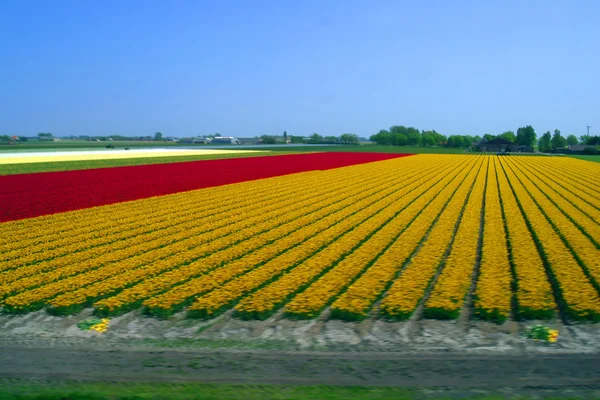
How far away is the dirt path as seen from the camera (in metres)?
6.96

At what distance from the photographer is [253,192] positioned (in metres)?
28.7

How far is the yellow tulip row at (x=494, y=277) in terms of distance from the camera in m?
9.43

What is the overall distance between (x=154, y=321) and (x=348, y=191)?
20.3 meters

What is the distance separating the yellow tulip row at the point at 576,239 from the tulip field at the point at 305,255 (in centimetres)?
7

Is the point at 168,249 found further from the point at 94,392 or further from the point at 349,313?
the point at 94,392

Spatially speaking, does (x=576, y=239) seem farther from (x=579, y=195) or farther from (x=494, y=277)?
(x=579, y=195)

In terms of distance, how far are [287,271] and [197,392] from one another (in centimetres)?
583

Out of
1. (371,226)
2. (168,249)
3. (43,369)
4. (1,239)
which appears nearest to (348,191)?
(371,226)

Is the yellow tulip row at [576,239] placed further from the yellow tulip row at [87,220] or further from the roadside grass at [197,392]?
the yellow tulip row at [87,220]

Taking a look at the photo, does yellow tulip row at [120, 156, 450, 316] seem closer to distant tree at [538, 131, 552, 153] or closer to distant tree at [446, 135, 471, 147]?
distant tree at [446, 135, 471, 147]

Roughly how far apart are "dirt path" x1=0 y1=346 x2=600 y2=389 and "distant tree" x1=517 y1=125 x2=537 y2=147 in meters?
184

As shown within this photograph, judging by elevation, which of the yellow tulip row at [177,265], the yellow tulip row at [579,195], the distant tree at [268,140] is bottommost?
the yellow tulip row at [177,265]

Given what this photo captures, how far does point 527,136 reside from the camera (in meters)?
178

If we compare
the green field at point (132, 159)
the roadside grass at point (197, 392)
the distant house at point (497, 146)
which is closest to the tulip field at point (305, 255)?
the roadside grass at point (197, 392)
